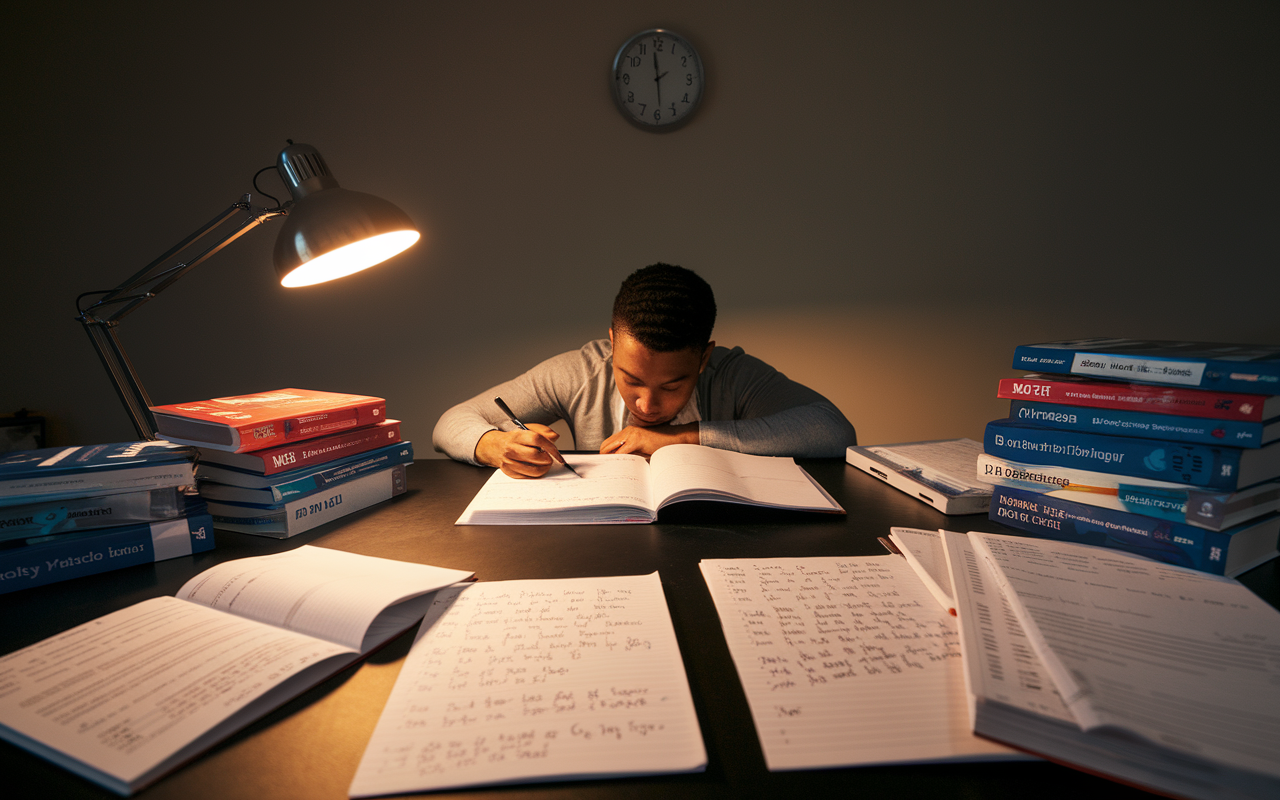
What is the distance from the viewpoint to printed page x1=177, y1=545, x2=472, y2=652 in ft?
1.55

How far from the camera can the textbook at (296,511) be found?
72cm

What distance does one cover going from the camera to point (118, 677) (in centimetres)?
41

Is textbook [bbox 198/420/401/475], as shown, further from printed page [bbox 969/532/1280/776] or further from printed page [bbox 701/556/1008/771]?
printed page [bbox 969/532/1280/776]

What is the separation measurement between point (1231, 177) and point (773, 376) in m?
2.10

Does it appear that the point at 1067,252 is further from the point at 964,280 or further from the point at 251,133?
the point at 251,133

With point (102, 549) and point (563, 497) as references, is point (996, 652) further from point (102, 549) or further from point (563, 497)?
point (102, 549)

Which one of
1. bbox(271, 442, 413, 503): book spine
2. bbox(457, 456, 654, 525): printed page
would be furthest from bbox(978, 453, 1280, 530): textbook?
bbox(271, 442, 413, 503): book spine

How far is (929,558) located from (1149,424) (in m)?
0.30

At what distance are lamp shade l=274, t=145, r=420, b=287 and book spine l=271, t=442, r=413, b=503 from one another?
0.30 metres

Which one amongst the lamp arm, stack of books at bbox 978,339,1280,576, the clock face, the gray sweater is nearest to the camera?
stack of books at bbox 978,339,1280,576

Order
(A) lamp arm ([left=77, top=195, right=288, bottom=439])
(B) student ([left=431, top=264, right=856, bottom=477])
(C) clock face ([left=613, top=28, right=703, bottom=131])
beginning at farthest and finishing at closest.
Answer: (C) clock face ([left=613, top=28, right=703, bottom=131]) < (B) student ([left=431, top=264, right=856, bottom=477]) < (A) lamp arm ([left=77, top=195, right=288, bottom=439])

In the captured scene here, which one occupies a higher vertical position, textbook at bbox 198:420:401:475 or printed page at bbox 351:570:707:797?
textbook at bbox 198:420:401:475

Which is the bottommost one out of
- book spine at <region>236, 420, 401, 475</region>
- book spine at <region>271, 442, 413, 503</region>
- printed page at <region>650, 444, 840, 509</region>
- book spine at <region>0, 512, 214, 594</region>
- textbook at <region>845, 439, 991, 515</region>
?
textbook at <region>845, 439, 991, 515</region>

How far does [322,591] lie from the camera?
510 millimetres
